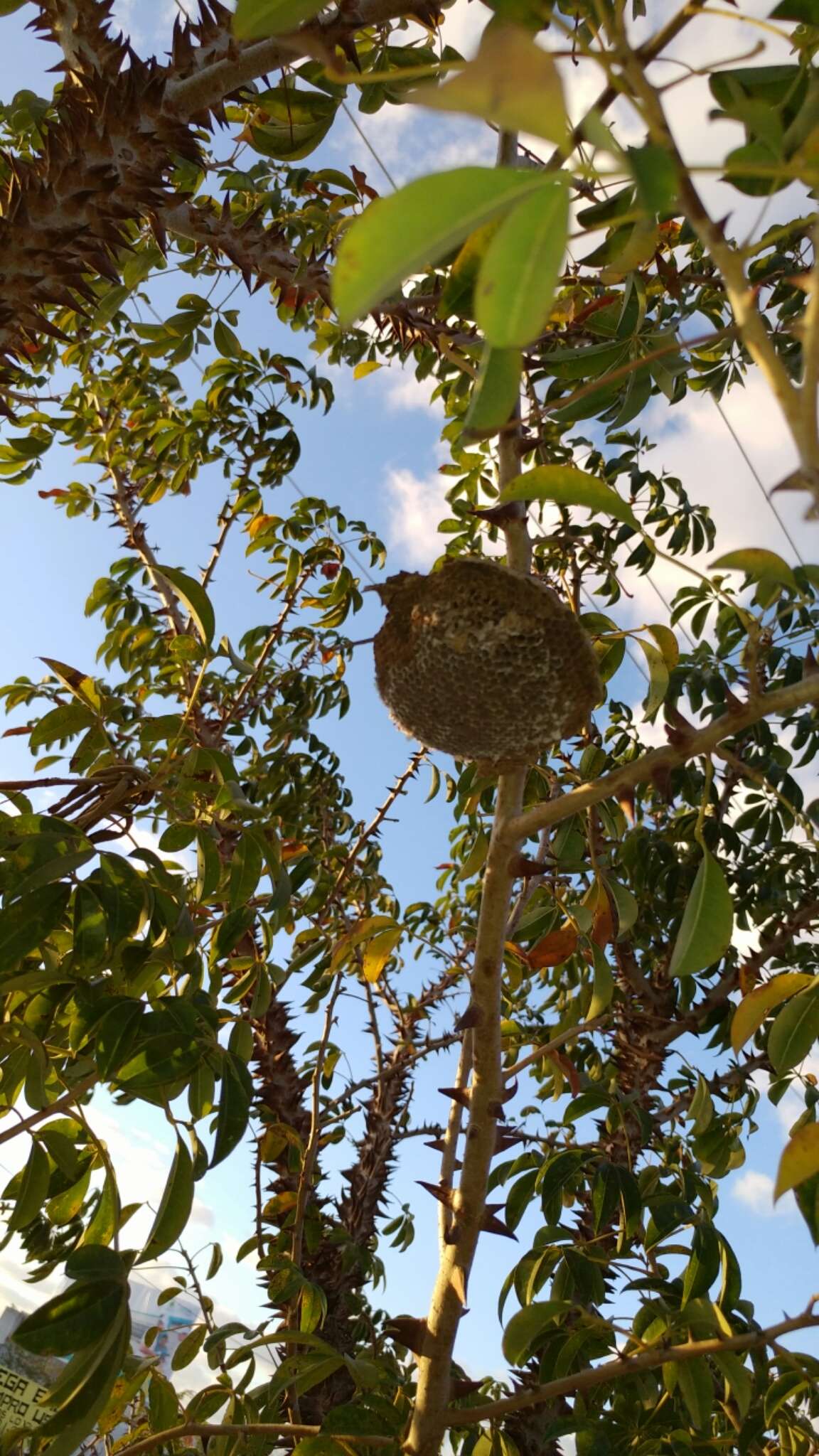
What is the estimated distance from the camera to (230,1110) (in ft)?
3.08

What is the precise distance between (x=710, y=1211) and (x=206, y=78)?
1716 mm

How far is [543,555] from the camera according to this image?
7.38ft

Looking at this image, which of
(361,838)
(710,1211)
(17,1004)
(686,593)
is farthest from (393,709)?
(686,593)

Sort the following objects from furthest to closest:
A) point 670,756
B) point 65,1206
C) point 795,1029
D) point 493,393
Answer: point 65,1206
point 795,1029
point 670,756
point 493,393

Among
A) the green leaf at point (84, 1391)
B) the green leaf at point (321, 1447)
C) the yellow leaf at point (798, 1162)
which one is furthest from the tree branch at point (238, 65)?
the green leaf at point (321, 1447)

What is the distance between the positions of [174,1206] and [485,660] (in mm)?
672

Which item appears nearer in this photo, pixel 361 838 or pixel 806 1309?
pixel 806 1309

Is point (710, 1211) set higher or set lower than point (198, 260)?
lower

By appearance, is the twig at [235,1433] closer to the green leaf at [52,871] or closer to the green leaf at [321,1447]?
the green leaf at [321,1447]

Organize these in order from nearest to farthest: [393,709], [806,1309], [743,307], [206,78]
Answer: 1. [743,307]
2. [806,1309]
3. [206,78]
4. [393,709]

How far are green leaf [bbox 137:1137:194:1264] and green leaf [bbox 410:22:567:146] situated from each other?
904 millimetres

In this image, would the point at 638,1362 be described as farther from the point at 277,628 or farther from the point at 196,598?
the point at 277,628

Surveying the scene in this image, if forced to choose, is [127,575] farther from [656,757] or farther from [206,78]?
[656,757]

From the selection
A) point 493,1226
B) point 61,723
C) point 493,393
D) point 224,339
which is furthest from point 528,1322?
point 224,339
